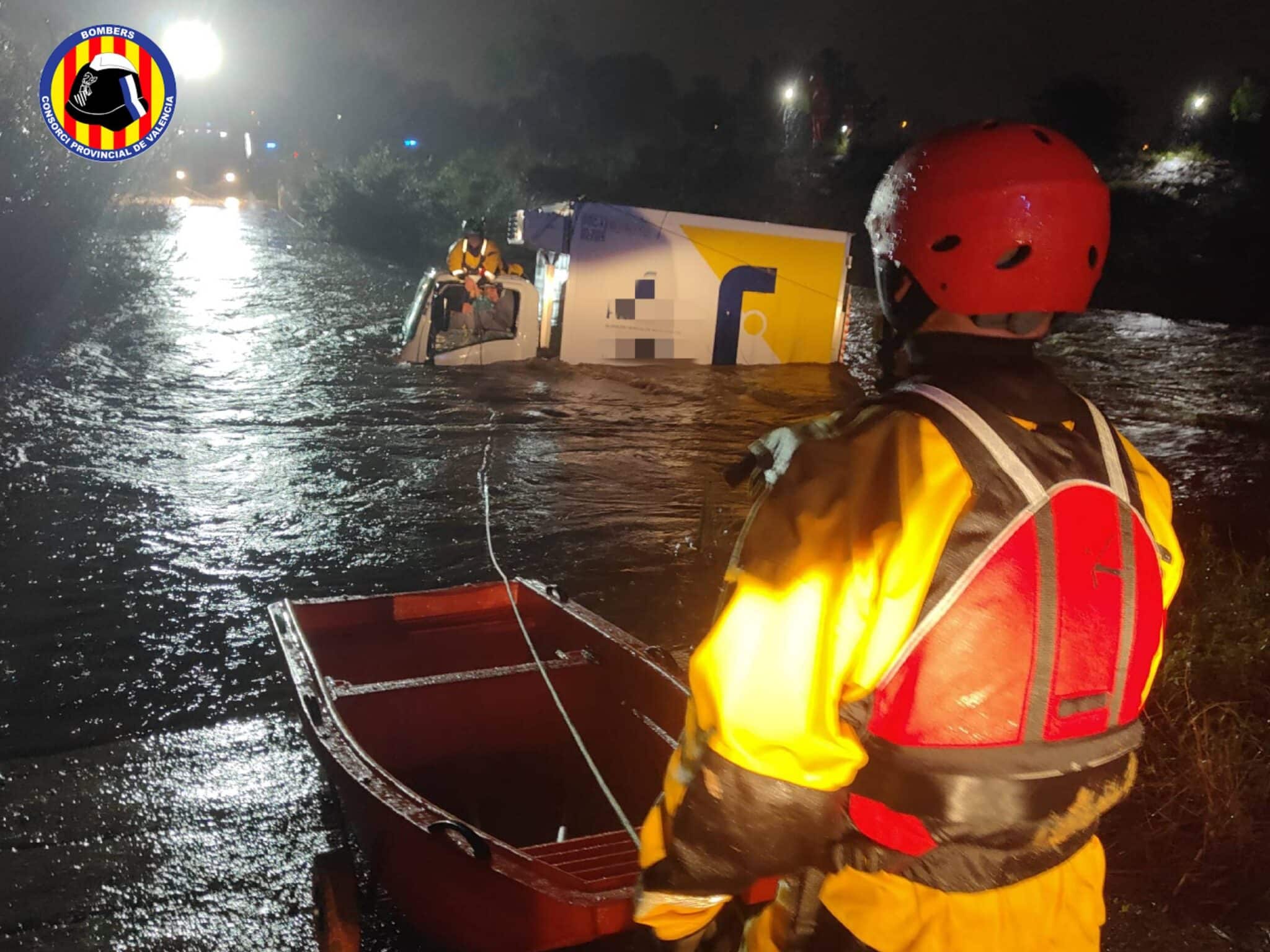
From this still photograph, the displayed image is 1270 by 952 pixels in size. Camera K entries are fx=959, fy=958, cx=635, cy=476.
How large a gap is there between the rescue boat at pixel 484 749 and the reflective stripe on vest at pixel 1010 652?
0.81 m

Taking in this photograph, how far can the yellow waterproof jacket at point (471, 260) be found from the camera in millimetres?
12734

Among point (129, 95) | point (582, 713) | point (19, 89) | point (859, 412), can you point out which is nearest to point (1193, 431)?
point (582, 713)

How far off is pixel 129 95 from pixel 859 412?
17.8m

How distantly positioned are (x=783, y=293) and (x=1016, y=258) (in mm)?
14197

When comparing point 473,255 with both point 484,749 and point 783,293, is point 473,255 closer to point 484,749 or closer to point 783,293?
→ point 783,293

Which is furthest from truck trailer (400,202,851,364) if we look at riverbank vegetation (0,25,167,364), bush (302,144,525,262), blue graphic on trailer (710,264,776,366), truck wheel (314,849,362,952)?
bush (302,144,525,262)

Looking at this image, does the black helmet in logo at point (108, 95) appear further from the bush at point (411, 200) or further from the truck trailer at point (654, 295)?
the bush at point (411, 200)

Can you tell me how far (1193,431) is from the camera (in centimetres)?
1337

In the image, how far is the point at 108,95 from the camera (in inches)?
614

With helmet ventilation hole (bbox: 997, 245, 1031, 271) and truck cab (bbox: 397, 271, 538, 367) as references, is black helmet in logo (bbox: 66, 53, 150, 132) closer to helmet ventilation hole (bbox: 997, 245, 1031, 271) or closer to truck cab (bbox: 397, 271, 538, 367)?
truck cab (bbox: 397, 271, 538, 367)

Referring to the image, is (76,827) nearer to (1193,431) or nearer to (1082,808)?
(1082,808)

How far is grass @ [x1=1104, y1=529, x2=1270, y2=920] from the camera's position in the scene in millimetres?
3389

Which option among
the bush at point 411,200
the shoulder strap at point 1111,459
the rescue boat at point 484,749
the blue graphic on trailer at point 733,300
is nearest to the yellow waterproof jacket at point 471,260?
the blue graphic on trailer at point 733,300

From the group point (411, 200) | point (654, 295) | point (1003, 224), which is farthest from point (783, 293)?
point (411, 200)
